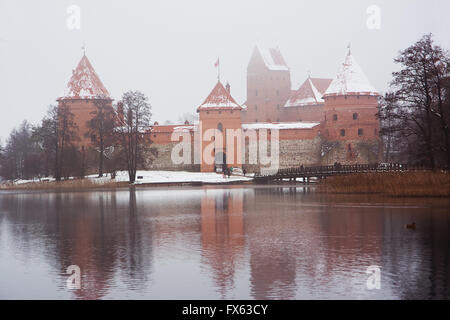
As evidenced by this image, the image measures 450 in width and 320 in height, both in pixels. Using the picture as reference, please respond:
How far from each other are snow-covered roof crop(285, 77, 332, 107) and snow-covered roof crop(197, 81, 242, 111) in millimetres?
12064

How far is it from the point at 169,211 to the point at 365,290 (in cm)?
1310

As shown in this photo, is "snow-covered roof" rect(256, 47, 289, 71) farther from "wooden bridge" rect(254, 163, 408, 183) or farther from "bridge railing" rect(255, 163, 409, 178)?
"bridge railing" rect(255, 163, 409, 178)

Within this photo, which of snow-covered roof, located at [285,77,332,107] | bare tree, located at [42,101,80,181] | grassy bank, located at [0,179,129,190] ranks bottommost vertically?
grassy bank, located at [0,179,129,190]

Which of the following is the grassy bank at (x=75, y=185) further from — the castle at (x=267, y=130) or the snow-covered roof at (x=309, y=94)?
the snow-covered roof at (x=309, y=94)

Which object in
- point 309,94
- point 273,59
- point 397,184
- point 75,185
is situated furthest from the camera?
point 273,59

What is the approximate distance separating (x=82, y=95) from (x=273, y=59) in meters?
24.4

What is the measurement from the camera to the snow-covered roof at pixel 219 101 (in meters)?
59.0

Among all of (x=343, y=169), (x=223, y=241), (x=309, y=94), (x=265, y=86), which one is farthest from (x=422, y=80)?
(x=265, y=86)

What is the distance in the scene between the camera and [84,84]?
196ft

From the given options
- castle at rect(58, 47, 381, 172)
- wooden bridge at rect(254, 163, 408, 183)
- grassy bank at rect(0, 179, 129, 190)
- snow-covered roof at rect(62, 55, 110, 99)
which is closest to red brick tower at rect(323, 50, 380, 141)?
castle at rect(58, 47, 381, 172)

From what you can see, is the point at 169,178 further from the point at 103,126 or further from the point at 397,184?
the point at 397,184

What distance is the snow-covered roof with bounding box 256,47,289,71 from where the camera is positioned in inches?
2869

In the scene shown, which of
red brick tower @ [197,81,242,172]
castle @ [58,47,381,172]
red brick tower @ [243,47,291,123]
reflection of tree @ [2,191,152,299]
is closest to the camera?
reflection of tree @ [2,191,152,299]
